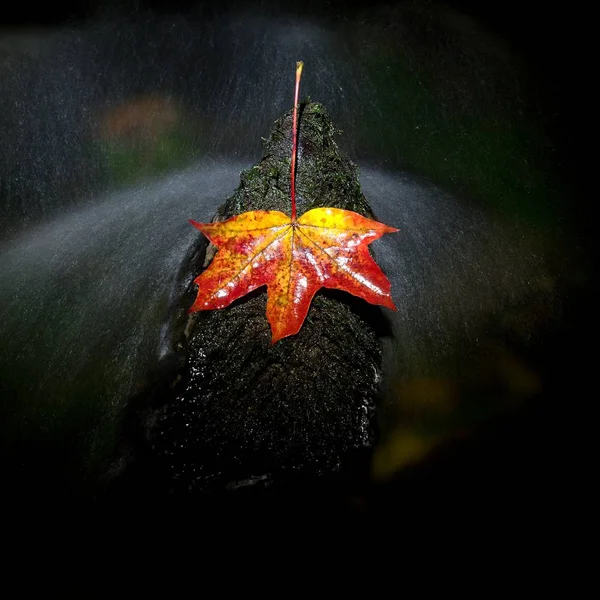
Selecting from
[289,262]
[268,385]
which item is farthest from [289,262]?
[268,385]

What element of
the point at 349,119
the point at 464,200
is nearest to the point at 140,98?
the point at 349,119

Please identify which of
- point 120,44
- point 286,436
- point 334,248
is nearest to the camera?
point 334,248

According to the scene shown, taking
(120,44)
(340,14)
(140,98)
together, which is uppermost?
(340,14)

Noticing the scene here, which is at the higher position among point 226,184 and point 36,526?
point 226,184

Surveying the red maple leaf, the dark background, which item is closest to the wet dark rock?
the red maple leaf

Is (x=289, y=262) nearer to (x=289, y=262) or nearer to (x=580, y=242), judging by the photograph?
(x=289, y=262)

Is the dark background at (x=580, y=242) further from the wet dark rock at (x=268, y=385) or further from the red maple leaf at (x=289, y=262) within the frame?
the red maple leaf at (x=289, y=262)

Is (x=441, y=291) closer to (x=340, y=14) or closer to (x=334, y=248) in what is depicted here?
(x=334, y=248)
